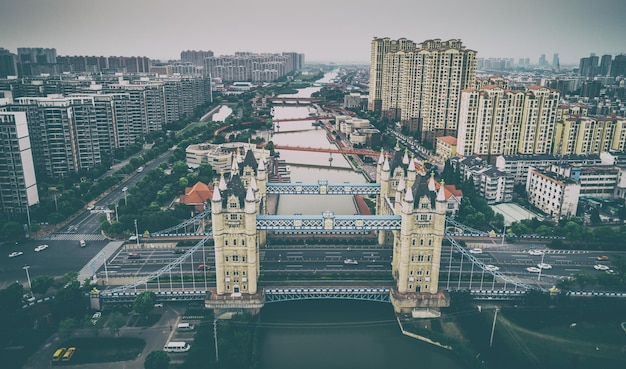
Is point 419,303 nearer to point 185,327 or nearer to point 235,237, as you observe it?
point 235,237

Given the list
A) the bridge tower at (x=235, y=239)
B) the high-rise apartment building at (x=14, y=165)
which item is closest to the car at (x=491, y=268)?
the bridge tower at (x=235, y=239)

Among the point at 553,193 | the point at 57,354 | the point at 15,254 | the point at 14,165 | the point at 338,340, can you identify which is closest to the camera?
the point at 57,354

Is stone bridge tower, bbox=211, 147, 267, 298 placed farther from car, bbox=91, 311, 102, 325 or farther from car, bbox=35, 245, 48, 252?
car, bbox=35, 245, 48, 252

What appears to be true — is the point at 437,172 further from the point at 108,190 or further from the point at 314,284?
the point at 108,190

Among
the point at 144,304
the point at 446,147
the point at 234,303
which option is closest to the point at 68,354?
the point at 144,304

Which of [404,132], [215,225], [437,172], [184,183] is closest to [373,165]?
[437,172]

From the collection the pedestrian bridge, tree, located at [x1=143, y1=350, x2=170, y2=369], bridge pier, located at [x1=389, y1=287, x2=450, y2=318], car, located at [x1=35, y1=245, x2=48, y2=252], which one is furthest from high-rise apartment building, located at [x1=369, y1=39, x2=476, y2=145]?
tree, located at [x1=143, y1=350, x2=170, y2=369]

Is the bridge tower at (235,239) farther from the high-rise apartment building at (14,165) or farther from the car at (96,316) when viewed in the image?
the high-rise apartment building at (14,165)
